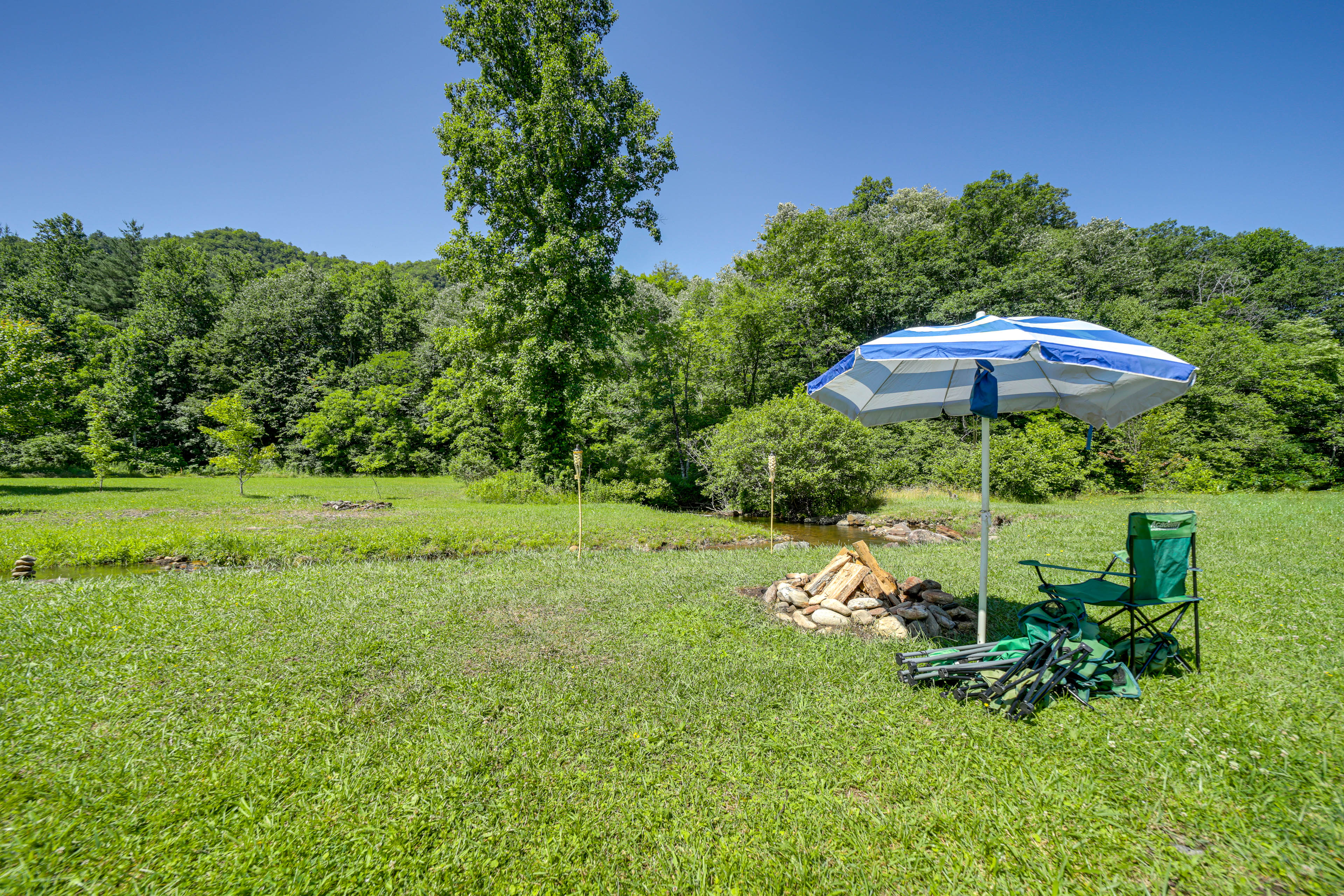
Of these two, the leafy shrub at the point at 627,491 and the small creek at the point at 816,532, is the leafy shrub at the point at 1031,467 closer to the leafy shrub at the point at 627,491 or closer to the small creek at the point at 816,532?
the small creek at the point at 816,532

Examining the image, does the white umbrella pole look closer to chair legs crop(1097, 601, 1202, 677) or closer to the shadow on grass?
chair legs crop(1097, 601, 1202, 677)

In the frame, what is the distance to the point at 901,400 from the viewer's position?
512cm

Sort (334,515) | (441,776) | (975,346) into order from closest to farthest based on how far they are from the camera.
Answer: (441,776)
(975,346)
(334,515)

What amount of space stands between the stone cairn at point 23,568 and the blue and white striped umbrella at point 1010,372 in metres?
12.7

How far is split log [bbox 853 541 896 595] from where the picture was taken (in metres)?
5.79

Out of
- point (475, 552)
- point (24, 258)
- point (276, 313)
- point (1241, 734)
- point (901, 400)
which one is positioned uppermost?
point (24, 258)

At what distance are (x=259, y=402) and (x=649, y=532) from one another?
3294 centimetres

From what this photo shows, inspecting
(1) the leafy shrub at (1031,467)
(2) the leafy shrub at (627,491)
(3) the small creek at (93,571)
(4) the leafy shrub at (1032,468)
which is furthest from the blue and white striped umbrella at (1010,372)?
(4) the leafy shrub at (1032,468)

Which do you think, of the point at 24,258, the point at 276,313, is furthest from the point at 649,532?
the point at 24,258

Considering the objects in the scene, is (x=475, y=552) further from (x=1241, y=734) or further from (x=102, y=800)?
(x=1241, y=734)

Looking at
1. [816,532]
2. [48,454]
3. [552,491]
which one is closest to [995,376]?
[816,532]

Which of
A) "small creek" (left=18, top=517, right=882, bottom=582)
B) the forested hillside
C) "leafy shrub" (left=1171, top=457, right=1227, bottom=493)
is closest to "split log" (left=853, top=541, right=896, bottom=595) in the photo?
"small creek" (left=18, top=517, right=882, bottom=582)

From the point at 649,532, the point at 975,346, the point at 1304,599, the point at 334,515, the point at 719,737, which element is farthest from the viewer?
the point at 334,515

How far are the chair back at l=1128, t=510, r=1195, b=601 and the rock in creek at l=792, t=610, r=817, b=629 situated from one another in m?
2.73
